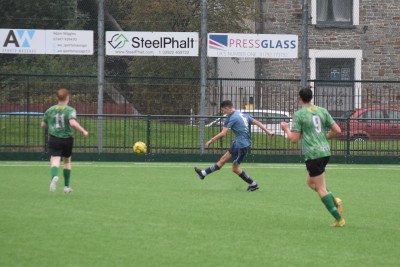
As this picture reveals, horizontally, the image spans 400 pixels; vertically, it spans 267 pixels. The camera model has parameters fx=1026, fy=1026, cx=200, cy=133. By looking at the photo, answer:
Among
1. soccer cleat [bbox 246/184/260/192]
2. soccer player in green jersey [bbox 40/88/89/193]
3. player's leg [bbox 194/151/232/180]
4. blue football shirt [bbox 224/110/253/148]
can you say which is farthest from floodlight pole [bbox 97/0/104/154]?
soccer player in green jersey [bbox 40/88/89/193]

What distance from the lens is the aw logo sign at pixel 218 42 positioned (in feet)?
90.1

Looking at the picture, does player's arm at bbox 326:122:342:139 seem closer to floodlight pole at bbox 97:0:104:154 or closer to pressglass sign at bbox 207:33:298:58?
floodlight pole at bbox 97:0:104:154

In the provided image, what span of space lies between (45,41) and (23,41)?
22.7 inches

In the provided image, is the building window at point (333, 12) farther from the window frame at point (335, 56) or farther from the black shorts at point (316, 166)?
the black shorts at point (316, 166)

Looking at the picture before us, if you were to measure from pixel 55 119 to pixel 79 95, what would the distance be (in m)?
11.6

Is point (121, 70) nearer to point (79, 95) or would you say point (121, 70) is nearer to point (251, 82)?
point (79, 95)

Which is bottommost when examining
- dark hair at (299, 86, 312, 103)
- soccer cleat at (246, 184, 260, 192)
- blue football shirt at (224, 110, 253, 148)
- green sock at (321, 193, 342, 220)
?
soccer cleat at (246, 184, 260, 192)

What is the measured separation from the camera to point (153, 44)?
2738 cm

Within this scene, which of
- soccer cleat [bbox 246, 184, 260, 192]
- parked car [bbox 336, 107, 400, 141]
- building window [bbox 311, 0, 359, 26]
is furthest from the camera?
building window [bbox 311, 0, 359, 26]

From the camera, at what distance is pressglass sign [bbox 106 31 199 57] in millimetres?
27188

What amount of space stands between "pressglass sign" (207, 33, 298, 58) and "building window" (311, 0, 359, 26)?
8.44 meters

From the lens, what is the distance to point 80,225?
12.2 meters

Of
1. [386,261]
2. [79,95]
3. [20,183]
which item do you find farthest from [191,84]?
[386,261]

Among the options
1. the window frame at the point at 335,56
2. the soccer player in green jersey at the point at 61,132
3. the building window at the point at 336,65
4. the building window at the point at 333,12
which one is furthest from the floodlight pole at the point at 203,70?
the soccer player in green jersey at the point at 61,132
